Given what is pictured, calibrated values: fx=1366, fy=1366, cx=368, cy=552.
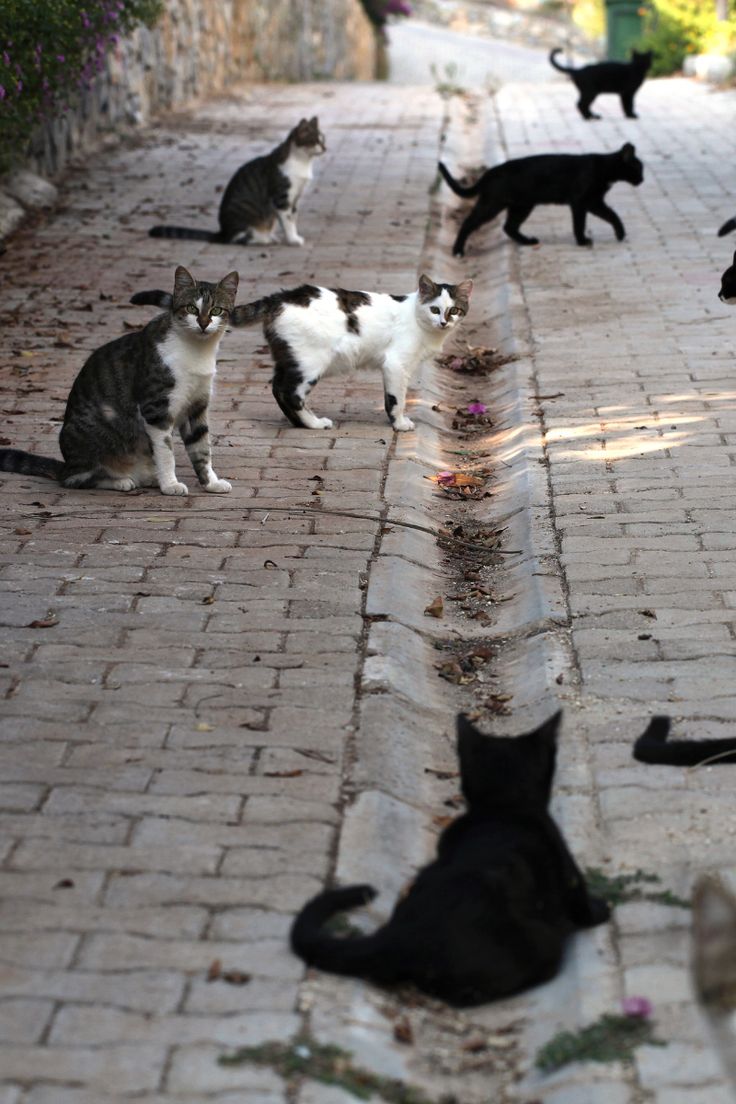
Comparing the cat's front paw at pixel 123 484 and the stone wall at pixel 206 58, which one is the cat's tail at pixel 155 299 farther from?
the stone wall at pixel 206 58

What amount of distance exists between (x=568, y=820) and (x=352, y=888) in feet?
2.54

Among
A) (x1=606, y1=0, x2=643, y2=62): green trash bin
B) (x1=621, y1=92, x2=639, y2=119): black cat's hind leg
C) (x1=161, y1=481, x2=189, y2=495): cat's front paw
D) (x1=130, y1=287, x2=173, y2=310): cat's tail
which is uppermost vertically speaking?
(x1=130, y1=287, x2=173, y2=310): cat's tail

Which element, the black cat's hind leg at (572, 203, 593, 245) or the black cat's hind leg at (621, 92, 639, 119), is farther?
the black cat's hind leg at (621, 92, 639, 119)

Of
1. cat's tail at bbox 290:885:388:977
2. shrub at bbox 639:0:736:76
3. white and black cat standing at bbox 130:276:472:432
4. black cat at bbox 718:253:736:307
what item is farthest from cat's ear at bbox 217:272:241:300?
shrub at bbox 639:0:736:76

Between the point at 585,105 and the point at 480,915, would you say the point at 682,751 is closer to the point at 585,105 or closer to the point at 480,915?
the point at 480,915

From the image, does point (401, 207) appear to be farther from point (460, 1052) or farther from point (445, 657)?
point (460, 1052)

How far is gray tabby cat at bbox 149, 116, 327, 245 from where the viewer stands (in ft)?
36.3

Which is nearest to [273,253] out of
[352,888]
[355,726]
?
[355,726]

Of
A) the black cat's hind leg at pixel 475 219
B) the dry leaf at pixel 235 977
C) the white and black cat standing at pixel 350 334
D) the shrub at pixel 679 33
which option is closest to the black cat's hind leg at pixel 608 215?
the black cat's hind leg at pixel 475 219

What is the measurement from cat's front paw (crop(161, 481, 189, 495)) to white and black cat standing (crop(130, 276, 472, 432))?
105 cm

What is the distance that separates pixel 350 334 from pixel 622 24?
83.9ft

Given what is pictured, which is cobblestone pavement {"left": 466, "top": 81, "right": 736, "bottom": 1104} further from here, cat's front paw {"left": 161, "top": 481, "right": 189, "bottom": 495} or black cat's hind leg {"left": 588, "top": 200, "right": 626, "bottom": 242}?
cat's front paw {"left": 161, "top": 481, "right": 189, "bottom": 495}

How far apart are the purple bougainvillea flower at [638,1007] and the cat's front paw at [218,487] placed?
3.71 metres

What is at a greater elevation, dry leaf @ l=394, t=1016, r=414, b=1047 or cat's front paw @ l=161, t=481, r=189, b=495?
dry leaf @ l=394, t=1016, r=414, b=1047
